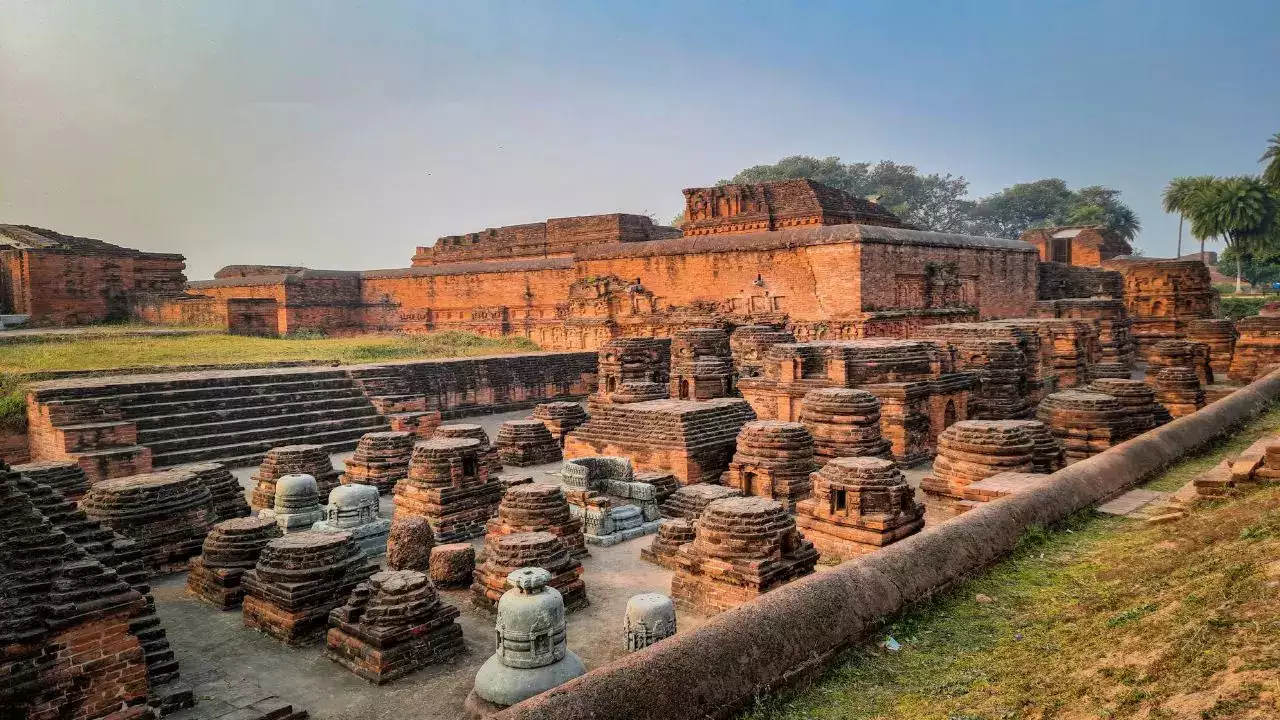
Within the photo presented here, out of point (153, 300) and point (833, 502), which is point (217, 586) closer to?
point (833, 502)

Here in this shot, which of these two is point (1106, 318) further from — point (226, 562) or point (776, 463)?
point (226, 562)

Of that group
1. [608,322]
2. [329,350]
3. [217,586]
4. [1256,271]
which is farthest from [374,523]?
[1256,271]

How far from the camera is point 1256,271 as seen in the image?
3925cm

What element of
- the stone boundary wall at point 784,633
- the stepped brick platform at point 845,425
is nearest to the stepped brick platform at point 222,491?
the stepped brick platform at point 845,425

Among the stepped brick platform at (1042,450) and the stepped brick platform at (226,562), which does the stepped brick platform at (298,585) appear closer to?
the stepped brick platform at (226,562)

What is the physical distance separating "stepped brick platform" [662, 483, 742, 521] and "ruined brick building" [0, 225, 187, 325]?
55.8 ft

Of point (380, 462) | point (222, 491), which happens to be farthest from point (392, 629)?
point (380, 462)

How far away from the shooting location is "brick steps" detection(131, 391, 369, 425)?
34.0 ft

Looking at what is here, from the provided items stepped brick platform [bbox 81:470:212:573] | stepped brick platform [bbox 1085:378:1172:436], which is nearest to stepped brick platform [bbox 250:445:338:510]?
stepped brick platform [bbox 81:470:212:573]

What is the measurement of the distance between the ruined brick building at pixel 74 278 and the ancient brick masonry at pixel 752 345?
47.8 feet

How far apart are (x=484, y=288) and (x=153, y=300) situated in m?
8.38

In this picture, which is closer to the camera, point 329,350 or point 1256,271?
point 329,350

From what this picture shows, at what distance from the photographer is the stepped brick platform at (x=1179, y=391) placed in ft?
38.8

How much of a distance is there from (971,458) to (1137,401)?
3.18 metres
